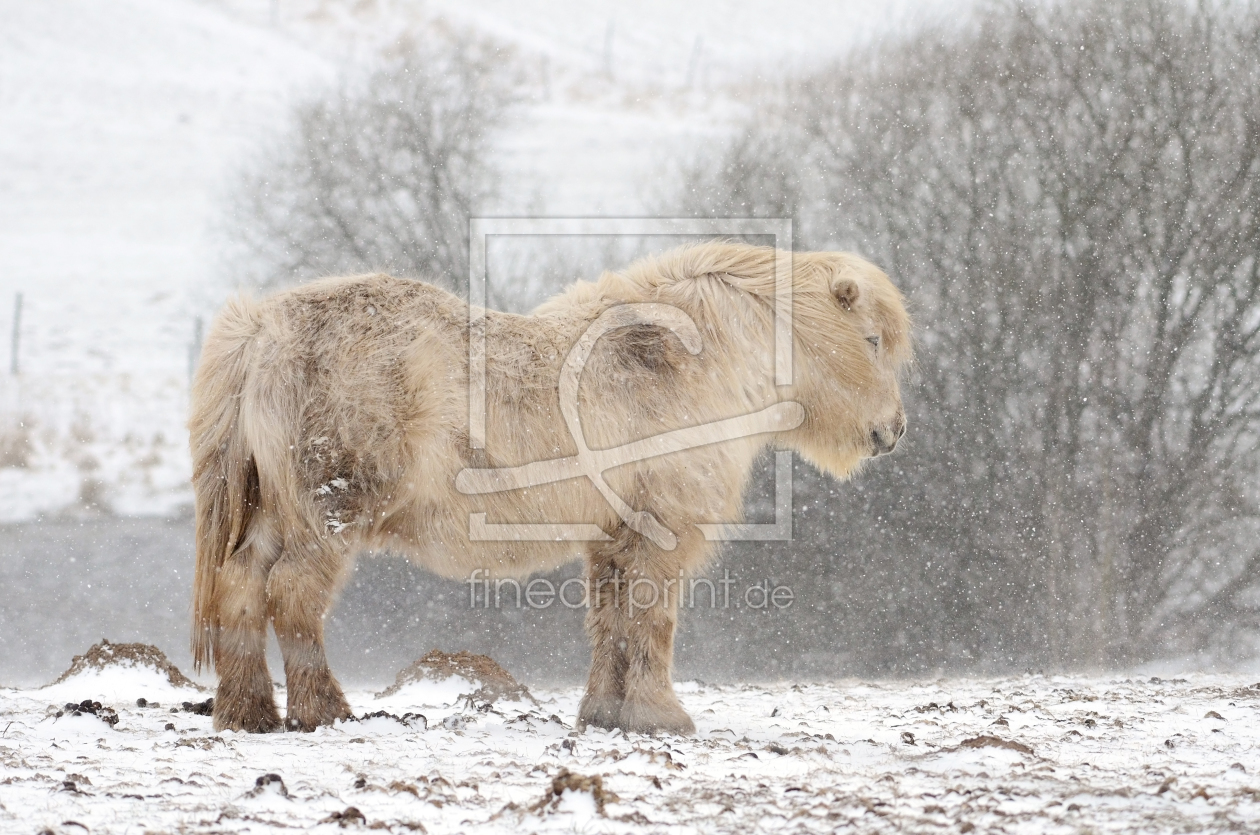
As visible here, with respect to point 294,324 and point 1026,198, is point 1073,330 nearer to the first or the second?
point 1026,198

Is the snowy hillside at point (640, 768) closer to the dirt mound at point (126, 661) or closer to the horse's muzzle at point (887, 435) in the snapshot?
the dirt mound at point (126, 661)

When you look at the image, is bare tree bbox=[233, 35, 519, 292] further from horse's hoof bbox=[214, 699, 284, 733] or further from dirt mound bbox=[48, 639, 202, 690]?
horse's hoof bbox=[214, 699, 284, 733]

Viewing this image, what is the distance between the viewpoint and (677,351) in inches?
214

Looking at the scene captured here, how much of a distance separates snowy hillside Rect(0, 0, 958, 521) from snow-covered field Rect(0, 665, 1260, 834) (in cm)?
823

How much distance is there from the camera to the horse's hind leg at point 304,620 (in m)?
4.64

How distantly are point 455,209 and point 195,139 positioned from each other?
60.9 feet

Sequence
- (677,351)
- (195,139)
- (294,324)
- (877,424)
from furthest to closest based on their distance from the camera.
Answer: (195,139) < (877,424) < (677,351) < (294,324)

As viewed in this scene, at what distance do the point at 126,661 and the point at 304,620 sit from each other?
2776mm

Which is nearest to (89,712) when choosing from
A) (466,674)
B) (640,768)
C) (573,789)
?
(466,674)

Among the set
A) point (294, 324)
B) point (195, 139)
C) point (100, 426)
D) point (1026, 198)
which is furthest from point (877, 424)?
point (195, 139)

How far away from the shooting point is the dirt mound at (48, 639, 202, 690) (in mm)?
6648

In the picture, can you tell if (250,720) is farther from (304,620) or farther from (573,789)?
(573,789)

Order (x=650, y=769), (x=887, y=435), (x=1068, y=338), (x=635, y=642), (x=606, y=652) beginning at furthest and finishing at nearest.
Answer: (x=1068, y=338), (x=887, y=435), (x=606, y=652), (x=635, y=642), (x=650, y=769)

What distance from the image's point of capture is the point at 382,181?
11.9 metres
